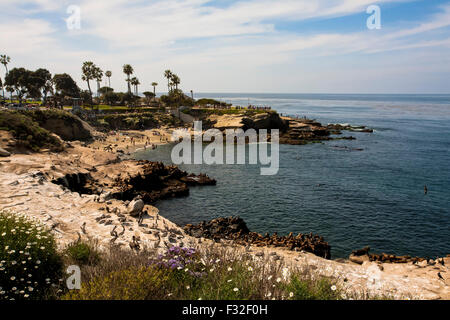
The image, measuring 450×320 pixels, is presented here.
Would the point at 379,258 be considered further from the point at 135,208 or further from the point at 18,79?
the point at 18,79

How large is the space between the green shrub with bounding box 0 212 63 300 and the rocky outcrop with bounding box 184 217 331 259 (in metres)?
10.2

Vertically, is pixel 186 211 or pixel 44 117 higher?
pixel 44 117

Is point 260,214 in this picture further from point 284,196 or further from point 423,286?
point 423,286

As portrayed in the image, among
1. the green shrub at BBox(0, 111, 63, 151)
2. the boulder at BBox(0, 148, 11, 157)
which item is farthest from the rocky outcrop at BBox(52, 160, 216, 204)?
the green shrub at BBox(0, 111, 63, 151)

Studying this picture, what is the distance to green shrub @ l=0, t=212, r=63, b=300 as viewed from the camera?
23.5 feet

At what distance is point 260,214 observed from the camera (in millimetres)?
26875

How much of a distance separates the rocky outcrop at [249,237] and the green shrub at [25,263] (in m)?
10.2

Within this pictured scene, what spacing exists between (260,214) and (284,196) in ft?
18.9

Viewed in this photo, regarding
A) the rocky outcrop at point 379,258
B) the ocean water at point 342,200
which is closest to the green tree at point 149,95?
the ocean water at point 342,200

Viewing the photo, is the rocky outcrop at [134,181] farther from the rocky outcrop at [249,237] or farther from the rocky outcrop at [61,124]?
the rocky outcrop at [61,124]

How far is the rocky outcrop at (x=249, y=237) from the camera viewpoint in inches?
771

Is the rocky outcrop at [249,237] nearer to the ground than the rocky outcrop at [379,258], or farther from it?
farther from it
